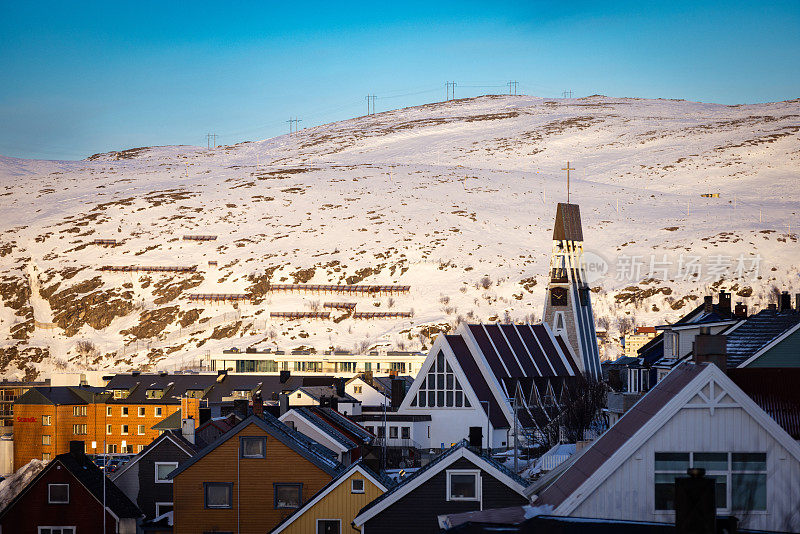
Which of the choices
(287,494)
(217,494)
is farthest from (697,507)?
(217,494)

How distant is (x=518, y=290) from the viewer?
158250mm

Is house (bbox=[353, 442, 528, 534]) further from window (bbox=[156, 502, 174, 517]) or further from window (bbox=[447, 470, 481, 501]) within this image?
window (bbox=[156, 502, 174, 517])

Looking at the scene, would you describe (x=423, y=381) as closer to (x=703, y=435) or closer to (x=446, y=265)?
(x=703, y=435)

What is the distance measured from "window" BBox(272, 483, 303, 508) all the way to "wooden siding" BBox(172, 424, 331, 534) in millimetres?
124

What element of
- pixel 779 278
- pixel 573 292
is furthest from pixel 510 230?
pixel 573 292

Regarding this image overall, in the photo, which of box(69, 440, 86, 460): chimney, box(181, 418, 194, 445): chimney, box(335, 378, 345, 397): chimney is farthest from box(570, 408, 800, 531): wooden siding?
box(335, 378, 345, 397): chimney

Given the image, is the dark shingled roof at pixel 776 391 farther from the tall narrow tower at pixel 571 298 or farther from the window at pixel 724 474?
the tall narrow tower at pixel 571 298

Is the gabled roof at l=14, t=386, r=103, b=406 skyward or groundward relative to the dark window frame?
groundward

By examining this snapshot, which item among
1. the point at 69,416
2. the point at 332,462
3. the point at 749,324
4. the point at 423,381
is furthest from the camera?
the point at 69,416

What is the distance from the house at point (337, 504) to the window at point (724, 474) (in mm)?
12415

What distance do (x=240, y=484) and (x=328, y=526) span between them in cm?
571

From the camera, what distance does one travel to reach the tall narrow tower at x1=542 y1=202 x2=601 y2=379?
290 feet

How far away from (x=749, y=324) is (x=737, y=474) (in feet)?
42.4

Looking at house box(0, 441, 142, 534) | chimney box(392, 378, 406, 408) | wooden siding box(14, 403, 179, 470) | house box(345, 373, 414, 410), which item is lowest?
wooden siding box(14, 403, 179, 470)
